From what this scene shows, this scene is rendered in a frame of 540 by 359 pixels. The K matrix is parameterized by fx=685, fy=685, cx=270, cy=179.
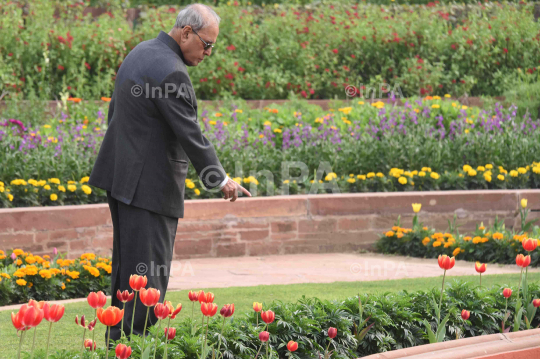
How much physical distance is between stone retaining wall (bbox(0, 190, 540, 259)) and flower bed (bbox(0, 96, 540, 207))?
0.35 metres

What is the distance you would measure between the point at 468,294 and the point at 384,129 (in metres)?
4.69

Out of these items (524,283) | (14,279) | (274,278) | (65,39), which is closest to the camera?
(524,283)

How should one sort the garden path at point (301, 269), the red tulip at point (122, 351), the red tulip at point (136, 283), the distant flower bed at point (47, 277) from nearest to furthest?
1. the red tulip at point (122, 351)
2. the red tulip at point (136, 283)
3. the distant flower bed at point (47, 277)
4. the garden path at point (301, 269)

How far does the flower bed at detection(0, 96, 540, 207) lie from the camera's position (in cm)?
653

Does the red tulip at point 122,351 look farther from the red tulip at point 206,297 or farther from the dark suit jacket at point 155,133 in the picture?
the dark suit jacket at point 155,133

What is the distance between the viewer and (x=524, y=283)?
353cm

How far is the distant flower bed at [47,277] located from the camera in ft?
15.3

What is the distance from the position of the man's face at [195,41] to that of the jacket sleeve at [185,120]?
6.8 inches

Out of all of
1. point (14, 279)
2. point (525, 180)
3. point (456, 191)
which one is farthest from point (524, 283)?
point (525, 180)

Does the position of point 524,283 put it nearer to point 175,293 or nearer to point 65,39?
point 175,293

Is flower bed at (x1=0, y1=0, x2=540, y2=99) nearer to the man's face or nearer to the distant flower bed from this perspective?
the distant flower bed

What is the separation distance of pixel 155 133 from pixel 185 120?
0.59 feet

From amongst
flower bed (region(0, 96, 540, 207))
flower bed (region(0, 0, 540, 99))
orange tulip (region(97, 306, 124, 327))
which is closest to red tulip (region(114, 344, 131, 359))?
orange tulip (region(97, 306, 124, 327))

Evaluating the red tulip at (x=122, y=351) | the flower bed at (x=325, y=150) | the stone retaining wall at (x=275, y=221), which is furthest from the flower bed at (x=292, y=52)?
the red tulip at (x=122, y=351)
